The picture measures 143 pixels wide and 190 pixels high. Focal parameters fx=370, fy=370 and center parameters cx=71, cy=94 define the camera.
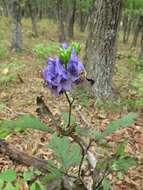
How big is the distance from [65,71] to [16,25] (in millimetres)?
11039

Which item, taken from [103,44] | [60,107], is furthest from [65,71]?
[103,44]

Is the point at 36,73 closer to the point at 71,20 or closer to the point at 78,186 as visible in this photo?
the point at 78,186

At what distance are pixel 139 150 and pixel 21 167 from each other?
165cm

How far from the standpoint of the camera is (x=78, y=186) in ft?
8.26

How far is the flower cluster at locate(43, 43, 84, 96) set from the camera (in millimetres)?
2096

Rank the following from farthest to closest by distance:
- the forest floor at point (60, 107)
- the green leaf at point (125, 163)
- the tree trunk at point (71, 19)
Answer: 1. the tree trunk at point (71, 19)
2. the forest floor at point (60, 107)
3. the green leaf at point (125, 163)

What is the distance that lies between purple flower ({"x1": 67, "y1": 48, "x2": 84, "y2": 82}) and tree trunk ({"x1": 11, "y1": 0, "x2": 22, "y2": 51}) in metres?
10.5

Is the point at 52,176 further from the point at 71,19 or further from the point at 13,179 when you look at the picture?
the point at 71,19

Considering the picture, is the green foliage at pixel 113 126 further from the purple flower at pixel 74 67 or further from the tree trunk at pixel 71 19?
the tree trunk at pixel 71 19

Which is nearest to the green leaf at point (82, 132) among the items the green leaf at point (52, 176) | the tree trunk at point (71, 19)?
the green leaf at point (52, 176)

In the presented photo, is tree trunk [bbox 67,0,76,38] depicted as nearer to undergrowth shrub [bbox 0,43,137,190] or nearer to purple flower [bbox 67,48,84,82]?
undergrowth shrub [bbox 0,43,137,190]

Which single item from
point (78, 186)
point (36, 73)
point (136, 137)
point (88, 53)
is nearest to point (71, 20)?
point (36, 73)

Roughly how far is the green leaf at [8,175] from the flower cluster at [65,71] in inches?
79.3

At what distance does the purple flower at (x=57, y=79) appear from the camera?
82.4 inches
